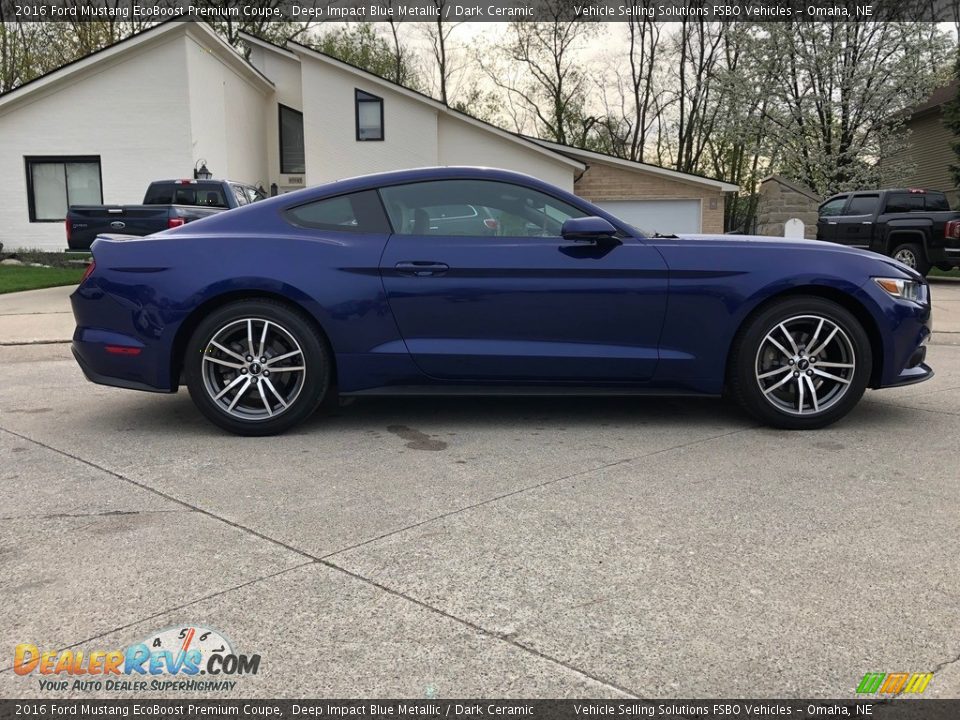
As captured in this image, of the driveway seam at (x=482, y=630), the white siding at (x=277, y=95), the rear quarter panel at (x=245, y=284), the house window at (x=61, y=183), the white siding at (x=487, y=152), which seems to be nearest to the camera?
the driveway seam at (x=482, y=630)

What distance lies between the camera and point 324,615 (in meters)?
2.50

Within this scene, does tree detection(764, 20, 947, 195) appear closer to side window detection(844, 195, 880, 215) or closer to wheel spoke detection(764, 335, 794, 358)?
side window detection(844, 195, 880, 215)

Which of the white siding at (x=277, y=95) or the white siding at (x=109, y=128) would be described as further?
the white siding at (x=277, y=95)

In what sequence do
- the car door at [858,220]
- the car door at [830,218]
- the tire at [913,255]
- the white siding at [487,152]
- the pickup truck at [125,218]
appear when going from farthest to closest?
1. the white siding at [487,152]
2. the car door at [830,218]
3. the car door at [858,220]
4. the tire at [913,255]
5. the pickup truck at [125,218]

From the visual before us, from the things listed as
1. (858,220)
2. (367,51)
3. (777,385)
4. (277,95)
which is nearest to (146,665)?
(777,385)

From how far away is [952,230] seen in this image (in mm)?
15508

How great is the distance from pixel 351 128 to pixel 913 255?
1445 centimetres

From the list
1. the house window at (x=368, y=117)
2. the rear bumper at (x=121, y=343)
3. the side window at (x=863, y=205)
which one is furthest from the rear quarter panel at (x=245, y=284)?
the house window at (x=368, y=117)

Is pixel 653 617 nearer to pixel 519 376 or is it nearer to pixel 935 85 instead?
pixel 519 376

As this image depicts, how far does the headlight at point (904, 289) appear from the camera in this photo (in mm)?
4633

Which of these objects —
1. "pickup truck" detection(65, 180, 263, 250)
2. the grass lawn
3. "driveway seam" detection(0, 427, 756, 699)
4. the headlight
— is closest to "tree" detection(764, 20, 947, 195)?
"pickup truck" detection(65, 180, 263, 250)

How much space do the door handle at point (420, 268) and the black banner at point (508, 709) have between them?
280 cm

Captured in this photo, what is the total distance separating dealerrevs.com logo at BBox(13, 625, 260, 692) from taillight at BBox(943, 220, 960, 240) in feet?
55.0

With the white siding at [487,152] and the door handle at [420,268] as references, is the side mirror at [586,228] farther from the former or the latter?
the white siding at [487,152]
